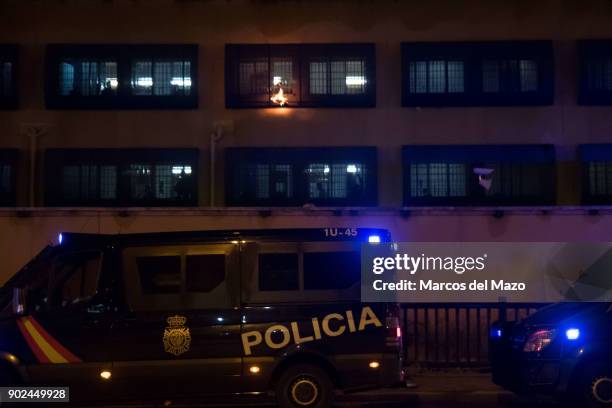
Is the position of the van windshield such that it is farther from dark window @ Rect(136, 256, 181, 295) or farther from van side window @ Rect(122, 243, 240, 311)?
dark window @ Rect(136, 256, 181, 295)

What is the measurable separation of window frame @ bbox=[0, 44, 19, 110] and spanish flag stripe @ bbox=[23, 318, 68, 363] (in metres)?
8.99

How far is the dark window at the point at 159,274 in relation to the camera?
29.7ft

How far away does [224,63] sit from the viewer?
16.6 meters

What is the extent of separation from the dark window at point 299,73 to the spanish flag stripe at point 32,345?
336 inches

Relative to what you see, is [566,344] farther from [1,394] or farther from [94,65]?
[94,65]

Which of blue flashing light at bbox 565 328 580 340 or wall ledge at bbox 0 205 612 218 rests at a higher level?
wall ledge at bbox 0 205 612 218

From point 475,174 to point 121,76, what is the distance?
755cm

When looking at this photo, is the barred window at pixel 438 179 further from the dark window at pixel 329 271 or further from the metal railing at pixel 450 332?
the dark window at pixel 329 271

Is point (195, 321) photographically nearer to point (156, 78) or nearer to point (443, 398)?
point (443, 398)

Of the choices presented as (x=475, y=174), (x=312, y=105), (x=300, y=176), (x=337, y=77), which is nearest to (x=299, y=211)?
(x=300, y=176)

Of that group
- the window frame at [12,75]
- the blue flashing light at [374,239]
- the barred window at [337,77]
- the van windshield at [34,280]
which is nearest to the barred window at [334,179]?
the barred window at [337,77]

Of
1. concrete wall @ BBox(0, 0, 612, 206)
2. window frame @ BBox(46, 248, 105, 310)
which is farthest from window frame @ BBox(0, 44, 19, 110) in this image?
window frame @ BBox(46, 248, 105, 310)

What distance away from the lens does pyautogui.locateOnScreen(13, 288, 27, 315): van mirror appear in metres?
8.84

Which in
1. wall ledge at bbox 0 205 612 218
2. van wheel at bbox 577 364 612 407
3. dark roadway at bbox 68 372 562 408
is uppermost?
wall ledge at bbox 0 205 612 218
